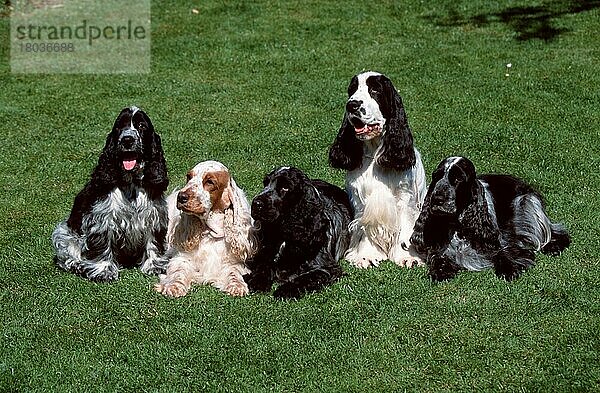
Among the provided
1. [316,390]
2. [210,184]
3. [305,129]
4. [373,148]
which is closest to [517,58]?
[305,129]

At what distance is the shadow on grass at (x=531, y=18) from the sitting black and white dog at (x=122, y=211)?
10.1 metres

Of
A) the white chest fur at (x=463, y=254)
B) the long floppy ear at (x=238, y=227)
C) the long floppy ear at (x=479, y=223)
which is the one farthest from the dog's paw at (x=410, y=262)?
the long floppy ear at (x=238, y=227)

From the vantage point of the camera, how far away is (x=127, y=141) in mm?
7504

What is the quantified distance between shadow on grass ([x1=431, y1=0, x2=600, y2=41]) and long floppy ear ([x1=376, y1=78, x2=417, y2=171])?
29.7 ft

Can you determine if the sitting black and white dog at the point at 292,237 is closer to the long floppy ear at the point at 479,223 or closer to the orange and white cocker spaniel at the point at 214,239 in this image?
the orange and white cocker spaniel at the point at 214,239

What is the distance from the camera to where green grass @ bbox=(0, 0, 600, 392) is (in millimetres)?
6457

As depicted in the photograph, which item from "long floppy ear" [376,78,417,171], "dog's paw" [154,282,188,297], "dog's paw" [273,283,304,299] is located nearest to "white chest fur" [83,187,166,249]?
"dog's paw" [154,282,188,297]

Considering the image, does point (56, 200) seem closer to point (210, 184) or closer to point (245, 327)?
point (210, 184)

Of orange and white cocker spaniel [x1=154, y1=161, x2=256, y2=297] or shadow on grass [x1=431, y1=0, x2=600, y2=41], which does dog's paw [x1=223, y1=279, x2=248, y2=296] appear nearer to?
orange and white cocker spaniel [x1=154, y1=161, x2=256, y2=297]

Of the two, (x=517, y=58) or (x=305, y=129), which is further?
(x=517, y=58)

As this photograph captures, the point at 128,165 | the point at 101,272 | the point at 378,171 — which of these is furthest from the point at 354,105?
the point at 101,272

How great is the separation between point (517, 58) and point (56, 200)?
8.26m

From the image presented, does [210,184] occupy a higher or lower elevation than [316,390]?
higher

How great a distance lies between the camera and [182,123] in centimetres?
1283
